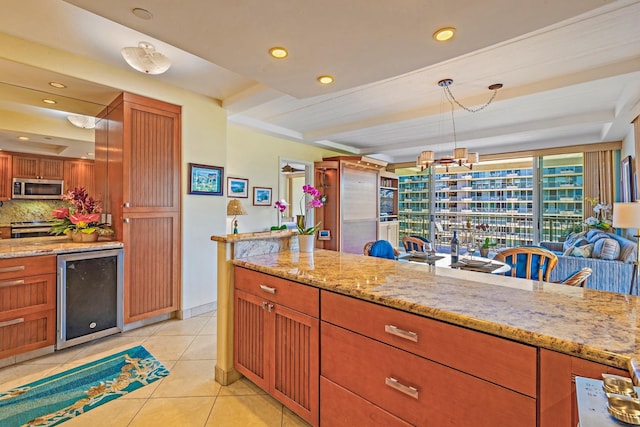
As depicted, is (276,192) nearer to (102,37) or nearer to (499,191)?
(102,37)

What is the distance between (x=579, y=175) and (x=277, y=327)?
6574 millimetres

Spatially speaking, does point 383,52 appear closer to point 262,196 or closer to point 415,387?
point 415,387

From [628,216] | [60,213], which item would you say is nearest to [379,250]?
[628,216]

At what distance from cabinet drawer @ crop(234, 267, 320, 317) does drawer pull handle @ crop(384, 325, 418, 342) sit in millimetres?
422

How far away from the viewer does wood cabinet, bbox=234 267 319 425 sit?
1542mm

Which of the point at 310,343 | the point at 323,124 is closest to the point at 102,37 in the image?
the point at 310,343

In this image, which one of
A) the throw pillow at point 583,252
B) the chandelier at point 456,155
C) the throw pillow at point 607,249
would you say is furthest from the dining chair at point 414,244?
the throw pillow at point 607,249

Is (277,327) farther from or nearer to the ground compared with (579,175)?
nearer to the ground

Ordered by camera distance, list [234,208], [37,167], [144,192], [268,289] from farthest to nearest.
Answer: [234,208] → [37,167] → [144,192] → [268,289]

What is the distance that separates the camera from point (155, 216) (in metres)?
3.12

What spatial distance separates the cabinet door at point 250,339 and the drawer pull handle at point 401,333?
862mm

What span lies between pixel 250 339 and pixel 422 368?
123 centimetres

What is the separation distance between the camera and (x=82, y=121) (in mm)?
3443

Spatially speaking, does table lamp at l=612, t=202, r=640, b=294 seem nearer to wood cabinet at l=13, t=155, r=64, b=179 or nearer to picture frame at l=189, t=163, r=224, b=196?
picture frame at l=189, t=163, r=224, b=196
